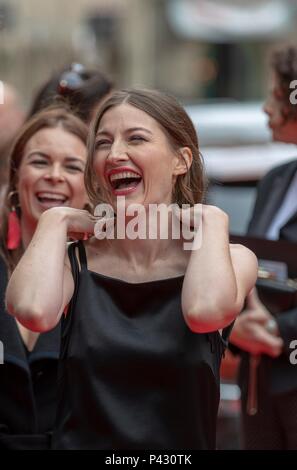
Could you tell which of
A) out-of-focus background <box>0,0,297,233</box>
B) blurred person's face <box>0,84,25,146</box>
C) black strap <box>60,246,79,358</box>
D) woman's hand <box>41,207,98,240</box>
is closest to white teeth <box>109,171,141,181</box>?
woman's hand <box>41,207,98,240</box>

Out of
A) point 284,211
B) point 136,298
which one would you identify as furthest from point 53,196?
point 284,211

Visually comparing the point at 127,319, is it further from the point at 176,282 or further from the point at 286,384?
the point at 286,384

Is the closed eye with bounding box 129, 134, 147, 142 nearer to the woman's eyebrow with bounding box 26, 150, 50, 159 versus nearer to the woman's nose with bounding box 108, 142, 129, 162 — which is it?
the woman's nose with bounding box 108, 142, 129, 162

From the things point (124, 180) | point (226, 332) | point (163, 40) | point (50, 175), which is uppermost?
point (124, 180)

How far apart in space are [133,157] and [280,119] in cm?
146

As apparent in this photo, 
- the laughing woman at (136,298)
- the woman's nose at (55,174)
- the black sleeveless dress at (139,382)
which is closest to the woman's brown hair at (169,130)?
the laughing woman at (136,298)

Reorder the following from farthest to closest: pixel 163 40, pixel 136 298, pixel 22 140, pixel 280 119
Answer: pixel 163 40, pixel 280 119, pixel 22 140, pixel 136 298

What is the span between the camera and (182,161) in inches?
114

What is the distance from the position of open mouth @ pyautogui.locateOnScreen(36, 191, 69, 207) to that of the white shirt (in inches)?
38.2

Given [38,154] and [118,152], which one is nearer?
[118,152]

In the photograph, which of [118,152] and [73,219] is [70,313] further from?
[118,152]

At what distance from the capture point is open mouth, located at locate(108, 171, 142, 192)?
2.82 meters

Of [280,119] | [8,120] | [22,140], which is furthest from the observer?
[8,120]

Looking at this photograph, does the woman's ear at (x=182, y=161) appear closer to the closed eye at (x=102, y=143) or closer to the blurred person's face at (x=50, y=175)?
the closed eye at (x=102, y=143)
